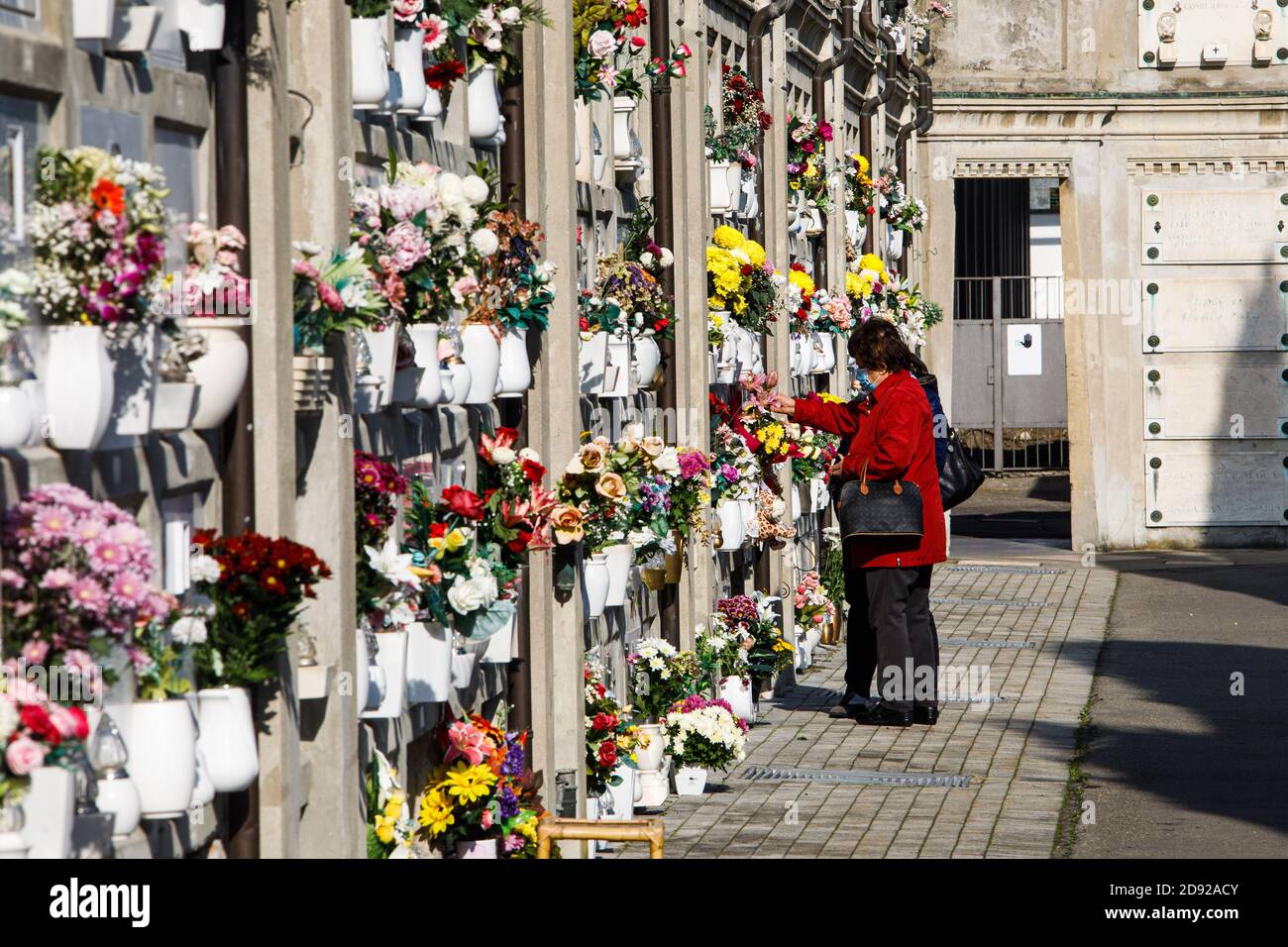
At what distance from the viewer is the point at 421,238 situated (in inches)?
219

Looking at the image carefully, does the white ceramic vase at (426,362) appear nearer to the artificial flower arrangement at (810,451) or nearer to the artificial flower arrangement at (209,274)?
the artificial flower arrangement at (209,274)

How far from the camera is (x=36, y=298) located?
12.0ft

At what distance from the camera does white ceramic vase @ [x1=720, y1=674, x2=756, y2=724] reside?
35.5ft

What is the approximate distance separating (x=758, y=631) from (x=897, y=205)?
797cm

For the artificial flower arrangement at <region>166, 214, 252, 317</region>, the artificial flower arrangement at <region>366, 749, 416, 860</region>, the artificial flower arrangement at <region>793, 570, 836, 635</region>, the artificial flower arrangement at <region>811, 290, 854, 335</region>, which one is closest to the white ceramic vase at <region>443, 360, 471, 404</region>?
the artificial flower arrangement at <region>366, 749, 416, 860</region>

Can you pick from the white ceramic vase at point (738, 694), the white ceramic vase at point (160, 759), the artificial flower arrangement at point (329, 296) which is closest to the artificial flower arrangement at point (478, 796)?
the artificial flower arrangement at point (329, 296)

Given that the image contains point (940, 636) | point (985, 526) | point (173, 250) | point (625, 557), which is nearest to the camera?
point (173, 250)

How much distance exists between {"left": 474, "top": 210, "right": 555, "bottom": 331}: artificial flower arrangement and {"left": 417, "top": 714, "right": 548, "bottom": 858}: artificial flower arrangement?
126 centimetres

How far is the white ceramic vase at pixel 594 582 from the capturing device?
8062mm

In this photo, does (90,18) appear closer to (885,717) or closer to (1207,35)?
(885,717)

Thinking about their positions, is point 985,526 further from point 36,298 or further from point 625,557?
point 36,298
